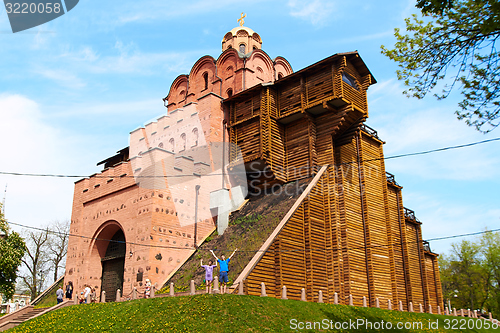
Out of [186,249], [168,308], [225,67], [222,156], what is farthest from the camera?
[225,67]

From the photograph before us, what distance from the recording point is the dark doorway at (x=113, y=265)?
2073 cm

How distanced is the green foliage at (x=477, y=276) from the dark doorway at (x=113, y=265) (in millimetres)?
27318

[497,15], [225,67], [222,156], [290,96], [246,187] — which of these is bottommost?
[497,15]

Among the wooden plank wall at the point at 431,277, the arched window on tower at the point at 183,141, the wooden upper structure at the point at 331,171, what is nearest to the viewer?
the wooden upper structure at the point at 331,171

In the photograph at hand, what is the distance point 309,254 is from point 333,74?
847 centimetres

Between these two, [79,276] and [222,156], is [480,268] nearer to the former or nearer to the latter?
[222,156]

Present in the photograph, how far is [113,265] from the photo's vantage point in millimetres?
21359

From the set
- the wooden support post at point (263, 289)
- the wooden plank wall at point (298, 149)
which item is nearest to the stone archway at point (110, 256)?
the wooden plank wall at point (298, 149)

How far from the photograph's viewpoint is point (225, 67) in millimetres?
27406

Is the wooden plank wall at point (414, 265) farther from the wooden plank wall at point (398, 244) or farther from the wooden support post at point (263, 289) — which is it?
the wooden support post at point (263, 289)

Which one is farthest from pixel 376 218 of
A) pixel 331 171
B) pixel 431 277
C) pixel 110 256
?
pixel 110 256

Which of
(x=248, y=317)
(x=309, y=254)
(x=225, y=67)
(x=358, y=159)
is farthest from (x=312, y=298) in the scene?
(x=225, y=67)

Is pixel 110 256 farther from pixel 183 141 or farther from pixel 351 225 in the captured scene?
pixel 351 225

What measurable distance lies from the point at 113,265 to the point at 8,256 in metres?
5.72
